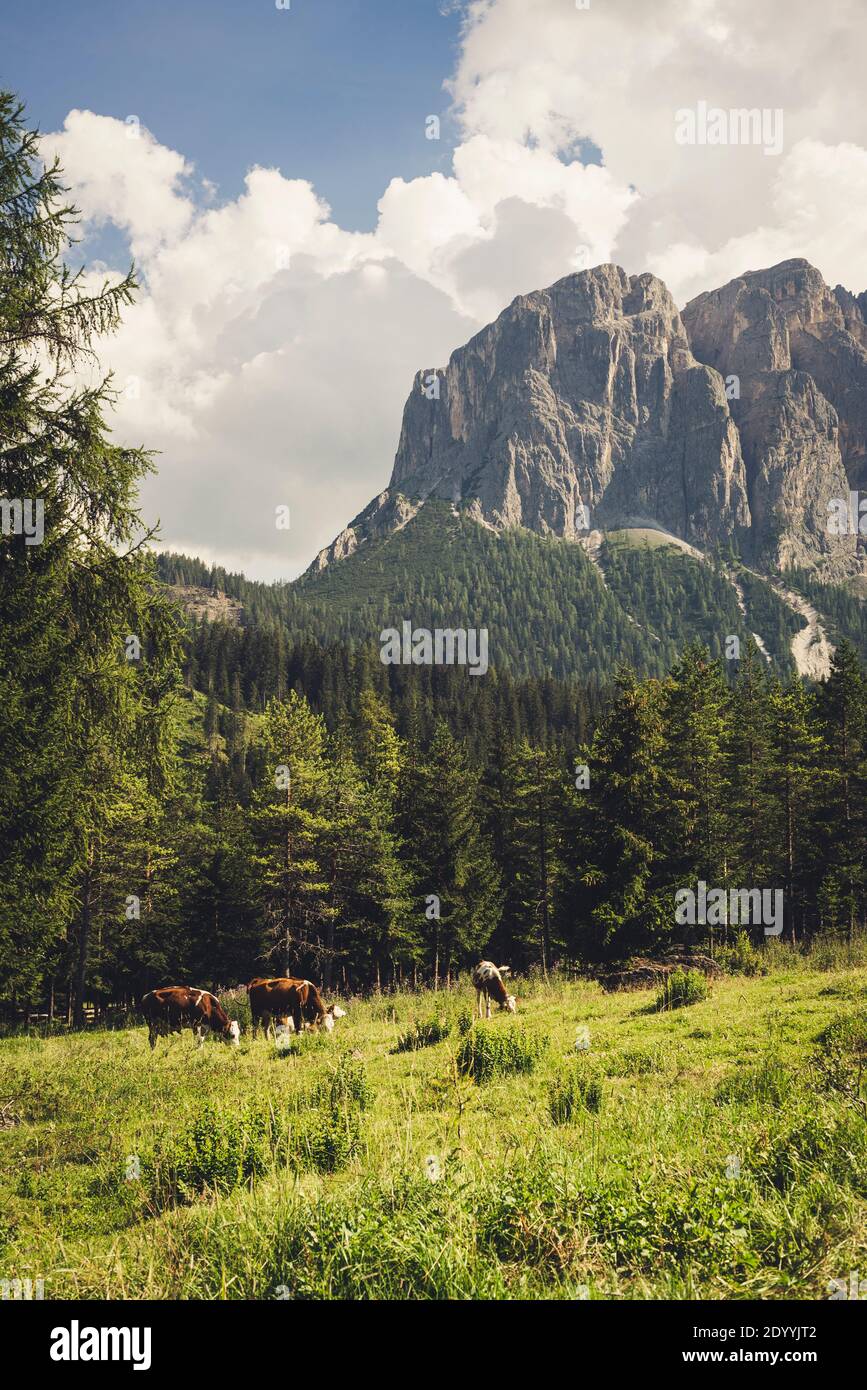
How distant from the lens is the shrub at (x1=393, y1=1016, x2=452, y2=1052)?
1351 centimetres

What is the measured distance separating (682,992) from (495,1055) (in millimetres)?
6001

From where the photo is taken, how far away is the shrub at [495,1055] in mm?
10555

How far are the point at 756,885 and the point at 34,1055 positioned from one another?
37363 mm

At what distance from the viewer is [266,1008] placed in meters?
21.0

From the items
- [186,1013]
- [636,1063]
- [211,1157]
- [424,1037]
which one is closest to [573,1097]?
[636,1063]

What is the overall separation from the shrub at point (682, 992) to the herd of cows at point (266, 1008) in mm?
4431

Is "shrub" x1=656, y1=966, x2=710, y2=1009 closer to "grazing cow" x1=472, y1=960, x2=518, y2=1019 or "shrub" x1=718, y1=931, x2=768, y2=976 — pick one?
"shrub" x1=718, y1=931, x2=768, y2=976

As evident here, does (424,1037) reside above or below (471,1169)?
below

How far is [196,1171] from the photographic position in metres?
7.09

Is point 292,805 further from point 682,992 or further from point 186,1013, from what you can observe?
point 682,992

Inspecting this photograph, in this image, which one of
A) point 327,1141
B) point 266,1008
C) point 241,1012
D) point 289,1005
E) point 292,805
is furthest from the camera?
point 292,805

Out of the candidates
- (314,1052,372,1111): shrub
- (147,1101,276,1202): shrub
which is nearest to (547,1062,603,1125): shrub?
(314,1052,372,1111): shrub
